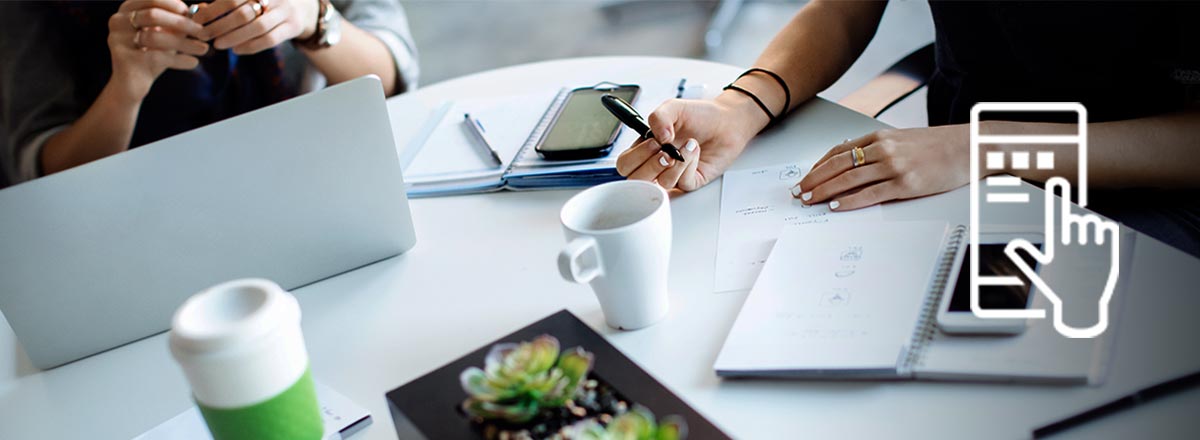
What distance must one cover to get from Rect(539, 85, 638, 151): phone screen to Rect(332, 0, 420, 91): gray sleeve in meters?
0.44

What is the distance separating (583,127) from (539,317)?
13.9 inches

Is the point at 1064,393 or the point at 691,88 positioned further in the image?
the point at 691,88

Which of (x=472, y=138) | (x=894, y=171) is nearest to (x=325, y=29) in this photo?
(x=472, y=138)

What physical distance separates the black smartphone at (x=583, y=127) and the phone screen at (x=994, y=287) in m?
0.47

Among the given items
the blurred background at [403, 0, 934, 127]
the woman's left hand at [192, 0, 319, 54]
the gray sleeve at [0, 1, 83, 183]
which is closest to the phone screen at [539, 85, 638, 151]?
the woman's left hand at [192, 0, 319, 54]

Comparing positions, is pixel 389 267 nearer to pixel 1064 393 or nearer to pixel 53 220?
pixel 53 220

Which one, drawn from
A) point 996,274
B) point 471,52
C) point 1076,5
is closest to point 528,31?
point 471,52

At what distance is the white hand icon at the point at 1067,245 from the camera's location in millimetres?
674

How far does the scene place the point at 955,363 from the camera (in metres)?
0.66

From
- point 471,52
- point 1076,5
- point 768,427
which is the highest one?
Result: point 1076,5

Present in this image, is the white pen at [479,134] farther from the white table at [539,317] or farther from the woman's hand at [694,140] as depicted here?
the woman's hand at [694,140]

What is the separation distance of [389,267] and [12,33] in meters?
0.91

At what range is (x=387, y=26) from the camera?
61.2 inches

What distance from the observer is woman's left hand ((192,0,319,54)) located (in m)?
1.14
